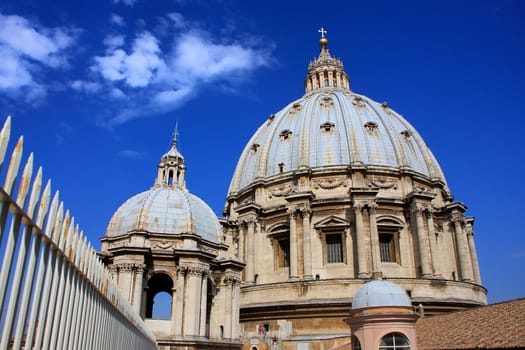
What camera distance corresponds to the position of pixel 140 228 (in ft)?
88.2

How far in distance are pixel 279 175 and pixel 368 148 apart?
9.18m

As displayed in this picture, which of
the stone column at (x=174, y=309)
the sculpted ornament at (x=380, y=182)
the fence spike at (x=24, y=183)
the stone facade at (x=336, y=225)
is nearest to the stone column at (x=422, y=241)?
the stone facade at (x=336, y=225)

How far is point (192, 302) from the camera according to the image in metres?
25.3

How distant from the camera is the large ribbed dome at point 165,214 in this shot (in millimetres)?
27391

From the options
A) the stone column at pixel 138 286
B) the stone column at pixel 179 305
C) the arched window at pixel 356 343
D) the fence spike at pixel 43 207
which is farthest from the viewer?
the stone column at pixel 138 286

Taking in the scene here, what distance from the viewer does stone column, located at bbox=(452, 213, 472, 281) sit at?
1698 inches

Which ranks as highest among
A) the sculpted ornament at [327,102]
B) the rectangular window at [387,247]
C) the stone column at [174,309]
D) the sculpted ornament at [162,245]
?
the sculpted ornament at [327,102]

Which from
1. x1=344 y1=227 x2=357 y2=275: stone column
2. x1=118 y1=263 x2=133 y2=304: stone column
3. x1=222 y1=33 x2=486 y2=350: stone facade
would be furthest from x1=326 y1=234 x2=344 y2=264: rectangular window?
x1=118 y1=263 x2=133 y2=304: stone column

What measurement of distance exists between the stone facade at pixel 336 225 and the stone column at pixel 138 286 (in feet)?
28.9

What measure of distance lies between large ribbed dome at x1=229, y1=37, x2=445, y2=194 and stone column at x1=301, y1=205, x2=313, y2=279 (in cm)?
633

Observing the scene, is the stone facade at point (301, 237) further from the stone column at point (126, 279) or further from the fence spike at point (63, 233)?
the fence spike at point (63, 233)

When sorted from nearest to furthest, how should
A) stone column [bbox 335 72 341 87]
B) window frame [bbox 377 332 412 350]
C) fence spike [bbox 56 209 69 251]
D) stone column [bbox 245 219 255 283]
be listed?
1. fence spike [bbox 56 209 69 251]
2. window frame [bbox 377 332 412 350]
3. stone column [bbox 245 219 255 283]
4. stone column [bbox 335 72 341 87]

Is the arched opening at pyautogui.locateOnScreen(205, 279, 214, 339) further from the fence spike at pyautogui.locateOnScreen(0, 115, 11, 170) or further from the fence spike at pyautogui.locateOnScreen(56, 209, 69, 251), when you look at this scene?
the fence spike at pyautogui.locateOnScreen(0, 115, 11, 170)

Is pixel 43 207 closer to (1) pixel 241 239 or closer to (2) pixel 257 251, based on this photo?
(2) pixel 257 251
